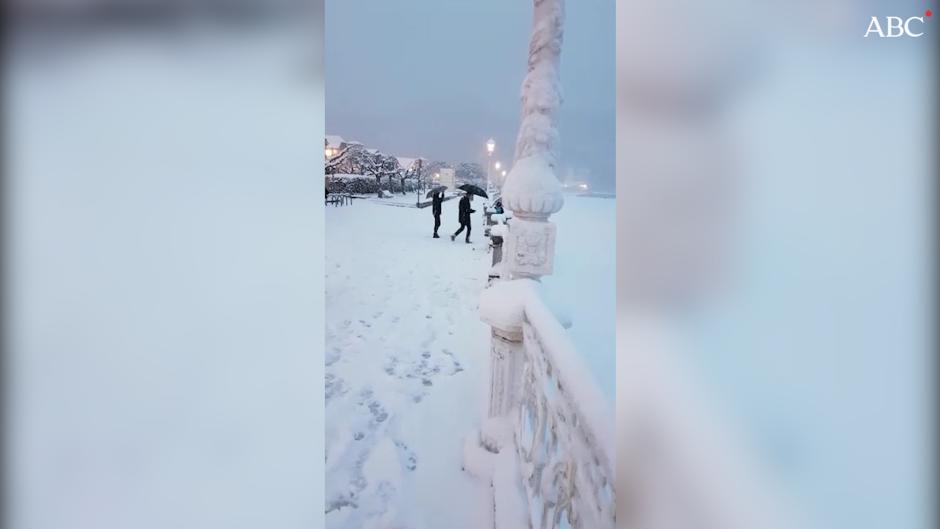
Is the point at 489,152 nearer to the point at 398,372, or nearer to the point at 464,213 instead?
the point at 464,213

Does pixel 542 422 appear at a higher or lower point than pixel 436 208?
lower

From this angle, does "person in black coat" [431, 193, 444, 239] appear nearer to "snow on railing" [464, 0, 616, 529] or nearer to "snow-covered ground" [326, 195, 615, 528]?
"snow-covered ground" [326, 195, 615, 528]

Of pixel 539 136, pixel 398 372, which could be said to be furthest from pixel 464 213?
pixel 398 372

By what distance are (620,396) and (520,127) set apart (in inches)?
26.1

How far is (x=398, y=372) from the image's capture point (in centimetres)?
113

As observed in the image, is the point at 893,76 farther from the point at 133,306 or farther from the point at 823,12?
the point at 133,306

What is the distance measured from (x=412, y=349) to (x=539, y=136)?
0.61 meters

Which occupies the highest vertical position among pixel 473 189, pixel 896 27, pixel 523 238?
pixel 896 27

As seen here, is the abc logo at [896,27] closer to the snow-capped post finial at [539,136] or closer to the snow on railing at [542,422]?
the snow-capped post finial at [539,136]

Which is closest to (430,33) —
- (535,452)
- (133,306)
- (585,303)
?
(585,303)

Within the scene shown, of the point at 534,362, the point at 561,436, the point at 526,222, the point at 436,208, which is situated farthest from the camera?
the point at 436,208

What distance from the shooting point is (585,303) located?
1.15m

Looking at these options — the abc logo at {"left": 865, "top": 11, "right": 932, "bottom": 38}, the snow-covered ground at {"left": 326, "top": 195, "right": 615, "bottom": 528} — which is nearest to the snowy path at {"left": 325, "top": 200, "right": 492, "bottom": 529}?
the snow-covered ground at {"left": 326, "top": 195, "right": 615, "bottom": 528}

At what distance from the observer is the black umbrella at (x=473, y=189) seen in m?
1.19
